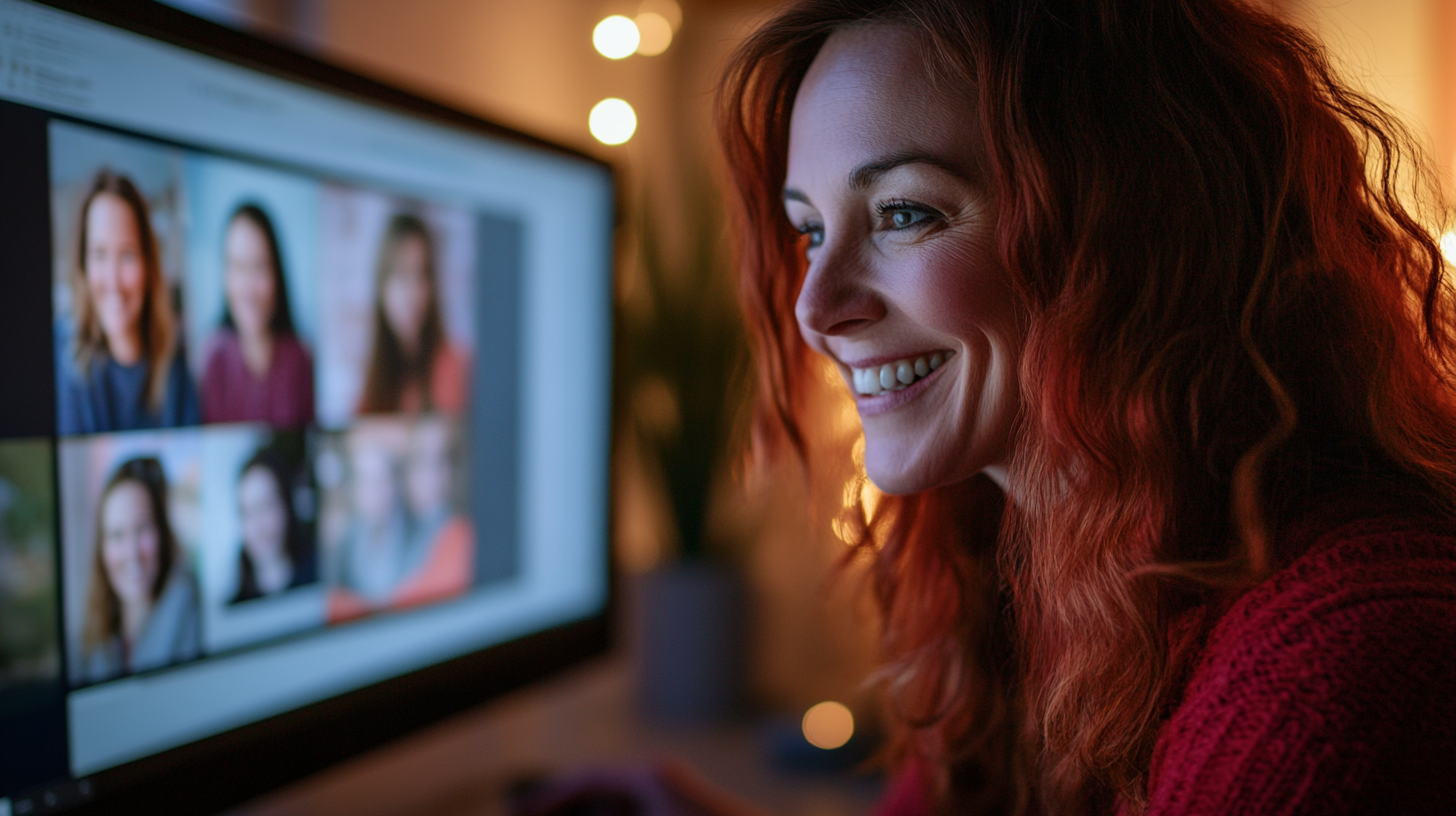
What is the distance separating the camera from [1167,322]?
506 millimetres

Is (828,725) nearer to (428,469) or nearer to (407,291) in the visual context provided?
(428,469)

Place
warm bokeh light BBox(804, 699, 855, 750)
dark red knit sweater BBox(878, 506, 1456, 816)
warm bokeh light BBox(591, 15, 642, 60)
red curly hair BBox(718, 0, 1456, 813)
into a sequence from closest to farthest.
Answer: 1. dark red knit sweater BBox(878, 506, 1456, 816)
2. red curly hair BBox(718, 0, 1456, 813)
3. warm bokeh light BBox(804, 699, 855, 750)
4. warm bokeh light BBox(591, 15, 642, 60)

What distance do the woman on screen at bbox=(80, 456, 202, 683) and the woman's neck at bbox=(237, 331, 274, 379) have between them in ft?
0.30

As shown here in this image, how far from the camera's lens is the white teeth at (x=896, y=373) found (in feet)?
2.00

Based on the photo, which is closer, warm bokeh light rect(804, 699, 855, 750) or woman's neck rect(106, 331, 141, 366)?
woman's neck rect(106, 331, 141, 366)

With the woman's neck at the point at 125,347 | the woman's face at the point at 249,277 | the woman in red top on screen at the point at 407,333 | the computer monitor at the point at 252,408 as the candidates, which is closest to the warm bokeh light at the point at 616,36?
the computer monitor at the point at 252,408

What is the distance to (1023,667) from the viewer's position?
0.65m

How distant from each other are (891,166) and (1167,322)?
19cm

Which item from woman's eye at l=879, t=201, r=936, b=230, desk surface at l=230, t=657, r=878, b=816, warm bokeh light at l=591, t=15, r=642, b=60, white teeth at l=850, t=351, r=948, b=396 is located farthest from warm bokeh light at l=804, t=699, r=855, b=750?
warm bokeh light at l=591, t=15, r=642, b=60

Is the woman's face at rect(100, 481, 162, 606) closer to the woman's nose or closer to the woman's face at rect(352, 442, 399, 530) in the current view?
the woman's face at rect(352, 442, 399, 530)

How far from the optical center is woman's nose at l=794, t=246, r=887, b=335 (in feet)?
1.96

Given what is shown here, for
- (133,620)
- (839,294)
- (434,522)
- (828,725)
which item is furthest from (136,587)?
(828,725)

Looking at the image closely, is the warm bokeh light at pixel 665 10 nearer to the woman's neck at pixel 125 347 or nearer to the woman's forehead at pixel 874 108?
the woman's forehead at pixel 874 108

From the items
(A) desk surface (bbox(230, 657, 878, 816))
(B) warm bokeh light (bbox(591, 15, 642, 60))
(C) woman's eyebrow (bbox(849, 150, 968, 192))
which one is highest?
(B) warm bokeh light (bbox(591, 15, 642, 60))
